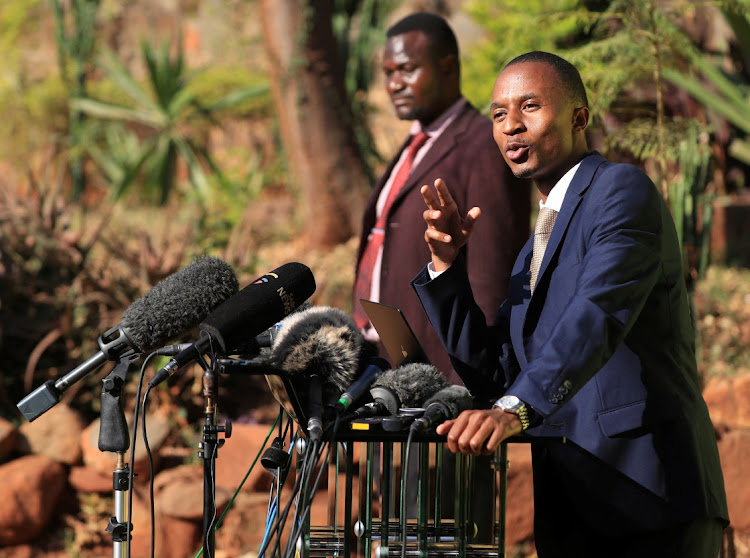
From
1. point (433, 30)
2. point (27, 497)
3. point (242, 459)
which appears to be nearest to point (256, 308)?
point (433, 30)

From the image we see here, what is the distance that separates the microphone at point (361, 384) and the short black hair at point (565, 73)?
783 millimetres

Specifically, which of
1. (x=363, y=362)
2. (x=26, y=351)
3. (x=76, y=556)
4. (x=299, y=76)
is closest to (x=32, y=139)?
(x=299, y=76)

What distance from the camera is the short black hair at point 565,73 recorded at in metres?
2.23

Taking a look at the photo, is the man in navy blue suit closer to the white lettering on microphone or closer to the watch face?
the watch face

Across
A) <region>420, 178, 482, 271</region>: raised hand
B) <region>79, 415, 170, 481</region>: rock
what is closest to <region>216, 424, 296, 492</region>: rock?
<region>79, 415, 170, 481</region>: rock

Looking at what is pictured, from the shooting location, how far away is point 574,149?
89.8 inches

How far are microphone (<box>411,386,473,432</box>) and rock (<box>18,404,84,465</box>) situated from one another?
4.14 meters

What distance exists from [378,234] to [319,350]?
5.33 feet

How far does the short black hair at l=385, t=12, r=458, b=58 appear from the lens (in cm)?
381

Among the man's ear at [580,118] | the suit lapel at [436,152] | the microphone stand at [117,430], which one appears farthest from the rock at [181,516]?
the man's ear at [580,118]

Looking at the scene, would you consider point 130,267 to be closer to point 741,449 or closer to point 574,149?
point 741,449

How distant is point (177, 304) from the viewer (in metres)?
2.24

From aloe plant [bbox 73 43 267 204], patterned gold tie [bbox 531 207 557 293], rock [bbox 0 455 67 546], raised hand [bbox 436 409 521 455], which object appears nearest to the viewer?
raised hand [bbox 436 409 521 455]

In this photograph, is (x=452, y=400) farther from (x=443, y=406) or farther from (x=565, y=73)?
(x=565, y=73)
